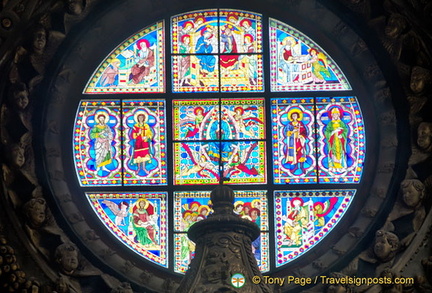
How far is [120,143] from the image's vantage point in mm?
18250

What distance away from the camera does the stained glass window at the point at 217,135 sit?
58.8 feet

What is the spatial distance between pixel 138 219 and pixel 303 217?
6.35 feet

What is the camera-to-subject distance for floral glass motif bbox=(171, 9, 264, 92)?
18.5 m

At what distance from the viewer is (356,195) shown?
59.0ft

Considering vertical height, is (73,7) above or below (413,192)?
above

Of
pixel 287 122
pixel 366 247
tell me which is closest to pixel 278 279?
pixel 366 247

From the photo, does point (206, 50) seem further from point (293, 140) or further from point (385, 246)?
point (385, 246)

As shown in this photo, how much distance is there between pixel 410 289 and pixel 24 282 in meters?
4.27

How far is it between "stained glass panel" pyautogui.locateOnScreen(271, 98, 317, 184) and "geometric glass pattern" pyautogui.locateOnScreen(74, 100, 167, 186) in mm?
1355

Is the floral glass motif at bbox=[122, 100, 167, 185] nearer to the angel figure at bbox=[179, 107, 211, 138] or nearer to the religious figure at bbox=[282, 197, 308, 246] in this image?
the angel figure at bbox=[179, 107, 211, 138]

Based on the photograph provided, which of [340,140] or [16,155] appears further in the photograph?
[340,140]

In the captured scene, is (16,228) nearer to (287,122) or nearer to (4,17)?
(4,17)

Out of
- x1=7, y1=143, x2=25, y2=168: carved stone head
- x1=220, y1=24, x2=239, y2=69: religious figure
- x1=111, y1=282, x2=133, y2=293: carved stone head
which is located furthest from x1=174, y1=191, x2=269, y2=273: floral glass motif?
x1=7, y1=143, x2=25, y2=168: carved stone head
